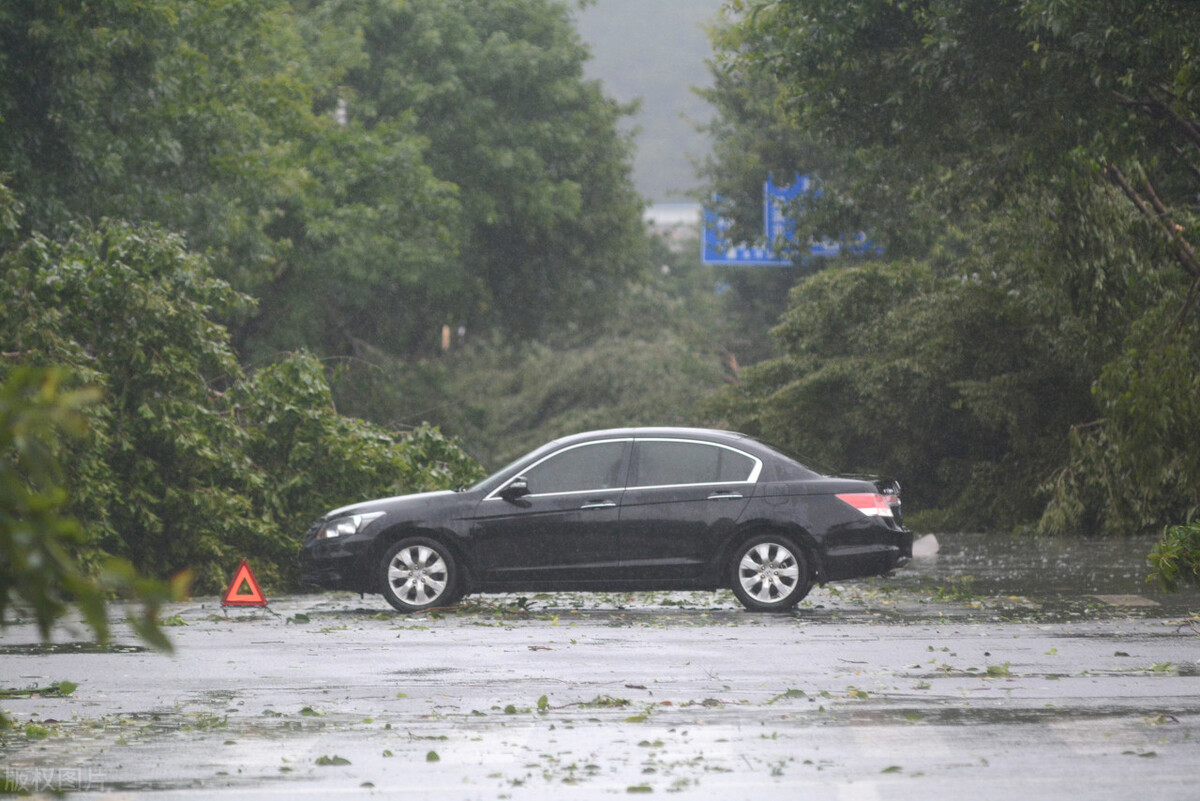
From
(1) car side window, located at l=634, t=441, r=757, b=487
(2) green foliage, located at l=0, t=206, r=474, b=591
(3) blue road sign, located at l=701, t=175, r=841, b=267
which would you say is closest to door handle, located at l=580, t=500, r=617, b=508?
(1) car side window, located at l=634, t=441, r=757, b=487

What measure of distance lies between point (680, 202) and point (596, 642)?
145 metres

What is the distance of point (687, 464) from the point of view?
47.9 feet

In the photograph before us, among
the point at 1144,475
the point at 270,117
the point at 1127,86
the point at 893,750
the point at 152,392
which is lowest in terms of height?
the point at 893,750

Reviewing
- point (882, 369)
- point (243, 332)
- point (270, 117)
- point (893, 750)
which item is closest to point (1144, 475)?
point (893, 750)

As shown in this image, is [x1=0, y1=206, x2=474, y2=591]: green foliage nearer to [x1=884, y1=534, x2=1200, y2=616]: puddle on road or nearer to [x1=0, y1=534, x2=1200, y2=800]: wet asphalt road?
[x1=0, y1=534, x2=1200, y2=800]: wet asphalt road

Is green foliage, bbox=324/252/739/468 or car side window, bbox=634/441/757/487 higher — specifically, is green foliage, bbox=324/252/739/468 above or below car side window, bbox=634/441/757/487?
above

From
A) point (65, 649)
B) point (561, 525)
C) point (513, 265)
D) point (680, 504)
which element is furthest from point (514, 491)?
point (513, 265)

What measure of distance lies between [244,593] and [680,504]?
402 centimetres

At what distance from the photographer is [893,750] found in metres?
7.07

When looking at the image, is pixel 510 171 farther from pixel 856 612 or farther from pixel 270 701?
pixel 270 701

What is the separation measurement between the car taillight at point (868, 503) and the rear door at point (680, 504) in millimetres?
783

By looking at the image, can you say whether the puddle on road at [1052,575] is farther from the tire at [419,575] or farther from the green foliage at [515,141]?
the green foliage at [515,141]

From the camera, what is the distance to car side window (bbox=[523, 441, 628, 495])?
14562 mm

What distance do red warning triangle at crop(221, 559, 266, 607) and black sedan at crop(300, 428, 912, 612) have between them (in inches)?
25.8
